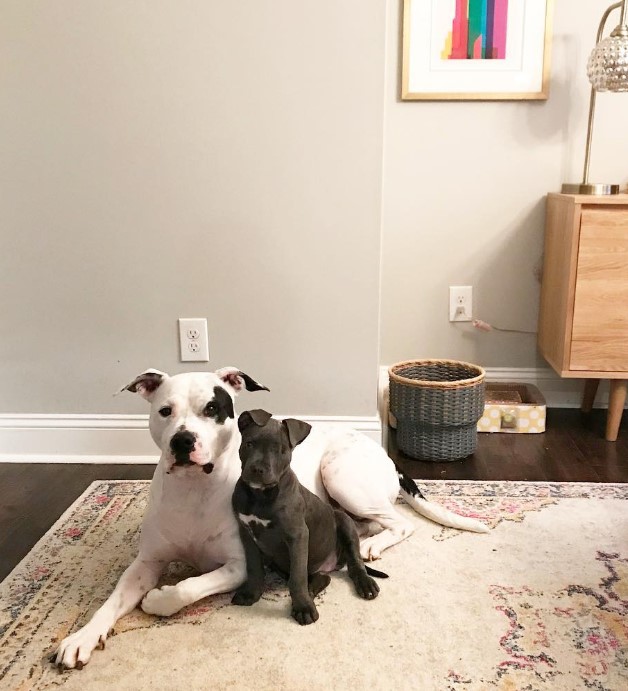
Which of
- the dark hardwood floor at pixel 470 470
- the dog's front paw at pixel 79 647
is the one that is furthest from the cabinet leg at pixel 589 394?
the dog's front paw at pixel 79 647

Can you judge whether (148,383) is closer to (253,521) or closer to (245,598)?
(253,521)

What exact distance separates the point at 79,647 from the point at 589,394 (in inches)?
82.9

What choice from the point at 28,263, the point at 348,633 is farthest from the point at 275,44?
the point at 348,633

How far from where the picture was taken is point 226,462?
5.47 feet

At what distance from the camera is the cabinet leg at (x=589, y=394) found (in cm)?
287

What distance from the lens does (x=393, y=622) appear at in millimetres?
1571

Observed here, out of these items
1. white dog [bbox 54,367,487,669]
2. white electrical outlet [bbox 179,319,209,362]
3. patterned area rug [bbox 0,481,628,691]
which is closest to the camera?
patterned area rug [bbox 0,481,628,691]

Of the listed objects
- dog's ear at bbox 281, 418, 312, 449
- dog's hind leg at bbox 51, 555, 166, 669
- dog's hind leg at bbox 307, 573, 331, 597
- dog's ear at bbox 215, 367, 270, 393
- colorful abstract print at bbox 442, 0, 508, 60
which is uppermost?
colorful abstract print at bbox 442, 0, 508, 60

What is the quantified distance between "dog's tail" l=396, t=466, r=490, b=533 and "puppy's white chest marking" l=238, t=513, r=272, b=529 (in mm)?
556

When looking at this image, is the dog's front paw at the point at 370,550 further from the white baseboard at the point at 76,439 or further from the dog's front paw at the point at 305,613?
the white baseboard at the point at 76,439

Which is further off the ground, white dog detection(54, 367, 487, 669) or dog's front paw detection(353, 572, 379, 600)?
white dog detection(54, 367, 487, 669)

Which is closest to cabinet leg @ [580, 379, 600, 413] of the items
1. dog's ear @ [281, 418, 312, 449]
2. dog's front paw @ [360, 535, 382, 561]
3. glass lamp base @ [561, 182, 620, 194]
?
glass lamp base @ [561, 182, 620, 194]

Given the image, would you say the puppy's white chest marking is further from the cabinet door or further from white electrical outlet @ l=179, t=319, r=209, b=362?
the cabinet door

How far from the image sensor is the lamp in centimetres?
243
